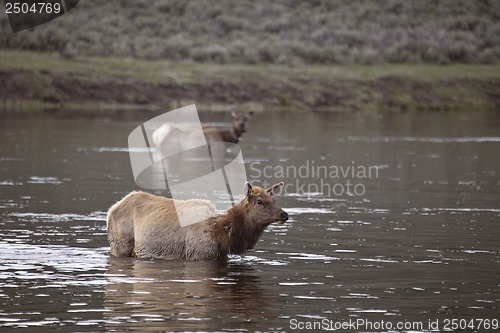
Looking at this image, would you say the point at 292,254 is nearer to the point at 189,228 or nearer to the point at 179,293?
the point at 189,228

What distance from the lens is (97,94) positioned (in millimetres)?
51906

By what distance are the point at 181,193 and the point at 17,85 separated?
1120 inches

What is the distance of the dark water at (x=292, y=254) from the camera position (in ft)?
39.1

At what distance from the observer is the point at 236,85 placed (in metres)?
55.4

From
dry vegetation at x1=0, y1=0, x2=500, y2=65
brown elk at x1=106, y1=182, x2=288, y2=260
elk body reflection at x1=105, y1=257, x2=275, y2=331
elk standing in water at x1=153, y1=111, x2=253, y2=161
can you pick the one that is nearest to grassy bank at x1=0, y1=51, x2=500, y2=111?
dry vegetation at x1=0, y1=0, x2=500, y2=65

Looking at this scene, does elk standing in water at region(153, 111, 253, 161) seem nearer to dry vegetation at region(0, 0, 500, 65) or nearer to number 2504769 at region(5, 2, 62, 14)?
dry vegetation at region(0, 0, 500, 65)

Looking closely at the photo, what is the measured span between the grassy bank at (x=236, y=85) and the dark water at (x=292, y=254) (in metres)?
17.9

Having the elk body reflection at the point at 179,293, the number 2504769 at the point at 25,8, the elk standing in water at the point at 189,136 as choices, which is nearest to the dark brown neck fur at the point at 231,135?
the elk standing in water at the point at 189,136

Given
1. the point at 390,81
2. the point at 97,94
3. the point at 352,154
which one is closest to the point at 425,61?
the point at 390,81

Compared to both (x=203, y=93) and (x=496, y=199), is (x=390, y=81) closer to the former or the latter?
(x=203, y=93)

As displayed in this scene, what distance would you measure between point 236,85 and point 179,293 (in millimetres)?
42860

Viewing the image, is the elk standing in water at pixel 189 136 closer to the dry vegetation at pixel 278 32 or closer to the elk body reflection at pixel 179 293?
the elk body reflection at pixel 179 293

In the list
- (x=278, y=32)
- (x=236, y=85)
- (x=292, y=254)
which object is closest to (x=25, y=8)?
(x=236, y=85)

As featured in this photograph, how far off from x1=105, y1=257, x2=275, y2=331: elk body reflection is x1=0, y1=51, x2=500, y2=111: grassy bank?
35.3 m
